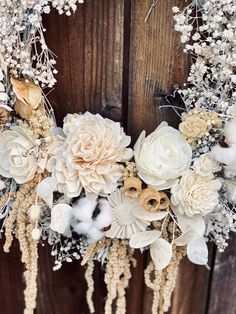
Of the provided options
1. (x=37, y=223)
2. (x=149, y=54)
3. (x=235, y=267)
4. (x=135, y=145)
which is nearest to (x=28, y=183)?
A: (x=37, y=223)

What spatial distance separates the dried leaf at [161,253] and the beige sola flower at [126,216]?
0.11 feet

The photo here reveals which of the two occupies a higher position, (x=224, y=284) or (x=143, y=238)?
(x=143, y=238)

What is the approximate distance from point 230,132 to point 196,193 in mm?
108

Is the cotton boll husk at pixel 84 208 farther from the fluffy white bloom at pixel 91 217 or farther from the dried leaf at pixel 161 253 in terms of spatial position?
the dried leaf at pixel 161 253

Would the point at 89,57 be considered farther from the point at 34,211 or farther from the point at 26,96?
the point at 34,211

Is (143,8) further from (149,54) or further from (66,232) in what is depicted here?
(66,232)

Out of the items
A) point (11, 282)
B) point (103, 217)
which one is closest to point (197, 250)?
point (103, 217)

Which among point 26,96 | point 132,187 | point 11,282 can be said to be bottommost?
point 11,282

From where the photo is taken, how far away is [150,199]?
800 millimetres

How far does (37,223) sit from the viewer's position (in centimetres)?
83

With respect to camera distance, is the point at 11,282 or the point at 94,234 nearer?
the point at 94,234

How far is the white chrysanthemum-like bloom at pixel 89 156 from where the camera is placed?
2.54ft

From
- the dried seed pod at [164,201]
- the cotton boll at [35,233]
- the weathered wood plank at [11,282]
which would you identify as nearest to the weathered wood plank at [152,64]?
the dried seed pod at [164,201]

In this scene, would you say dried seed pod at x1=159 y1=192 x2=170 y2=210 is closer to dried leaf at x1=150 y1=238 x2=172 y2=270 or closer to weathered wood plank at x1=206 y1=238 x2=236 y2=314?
dried leaf at x1=150 y1=238 x2=172 y2=270
